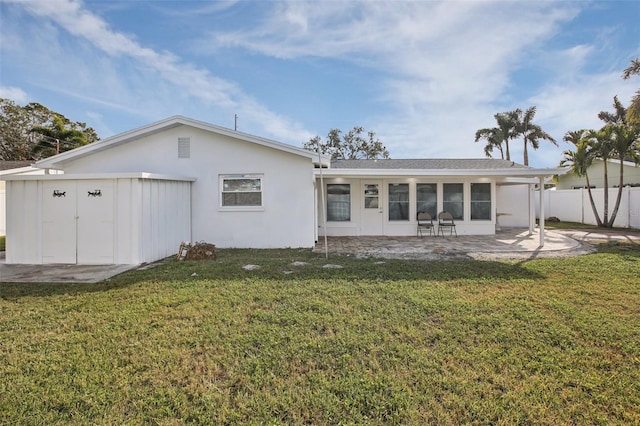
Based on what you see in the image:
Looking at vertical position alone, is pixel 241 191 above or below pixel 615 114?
below

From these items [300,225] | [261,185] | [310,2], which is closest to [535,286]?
[300,225]

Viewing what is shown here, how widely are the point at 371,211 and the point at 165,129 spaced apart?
7585 millimetres

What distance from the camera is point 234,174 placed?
10211mm

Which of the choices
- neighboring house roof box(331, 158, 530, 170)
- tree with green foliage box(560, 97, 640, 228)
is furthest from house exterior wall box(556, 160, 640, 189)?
neighboring house roof box(331, 158, 530, 170)

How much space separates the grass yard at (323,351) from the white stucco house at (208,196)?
2.58 meters

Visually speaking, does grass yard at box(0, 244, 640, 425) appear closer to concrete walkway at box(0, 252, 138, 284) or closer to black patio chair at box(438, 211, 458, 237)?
concrete walkway at box(0, 252, 138, 284)

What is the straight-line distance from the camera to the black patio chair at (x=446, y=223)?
12.5m

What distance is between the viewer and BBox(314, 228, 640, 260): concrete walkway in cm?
848

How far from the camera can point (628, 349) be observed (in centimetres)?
344

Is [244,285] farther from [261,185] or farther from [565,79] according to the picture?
[565,79]

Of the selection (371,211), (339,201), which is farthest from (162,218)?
(371,211)

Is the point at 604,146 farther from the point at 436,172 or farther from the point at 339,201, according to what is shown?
the point at 339,201

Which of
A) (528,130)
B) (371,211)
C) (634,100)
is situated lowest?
(371,211)

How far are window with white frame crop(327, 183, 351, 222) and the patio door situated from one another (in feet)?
1.85
